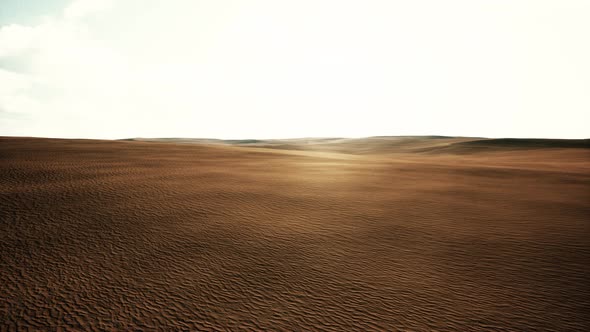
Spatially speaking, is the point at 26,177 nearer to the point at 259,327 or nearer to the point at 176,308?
the point at 176,308

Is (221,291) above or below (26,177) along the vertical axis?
below

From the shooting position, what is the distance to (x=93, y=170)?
34.5ft

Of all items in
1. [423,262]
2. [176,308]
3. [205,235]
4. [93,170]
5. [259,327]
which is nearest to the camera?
[259,327]

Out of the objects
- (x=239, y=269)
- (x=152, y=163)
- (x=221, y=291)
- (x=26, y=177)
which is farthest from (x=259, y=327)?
(x=152, y=163)

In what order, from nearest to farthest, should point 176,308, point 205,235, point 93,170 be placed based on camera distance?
Result: 1. point 176,308
2. point 205,235
3. point 93,170

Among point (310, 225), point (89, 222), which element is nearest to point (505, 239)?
point (310, 225)

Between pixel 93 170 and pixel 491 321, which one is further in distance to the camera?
pixel 93 170

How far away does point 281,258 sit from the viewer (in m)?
5.02

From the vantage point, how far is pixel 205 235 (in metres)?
5.78

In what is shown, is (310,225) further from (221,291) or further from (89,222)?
(89,222)

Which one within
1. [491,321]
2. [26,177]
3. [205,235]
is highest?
[26,177]

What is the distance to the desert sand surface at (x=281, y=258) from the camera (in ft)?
11.8

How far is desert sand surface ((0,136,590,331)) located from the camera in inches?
142

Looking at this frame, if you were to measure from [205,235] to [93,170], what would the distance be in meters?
7.55
